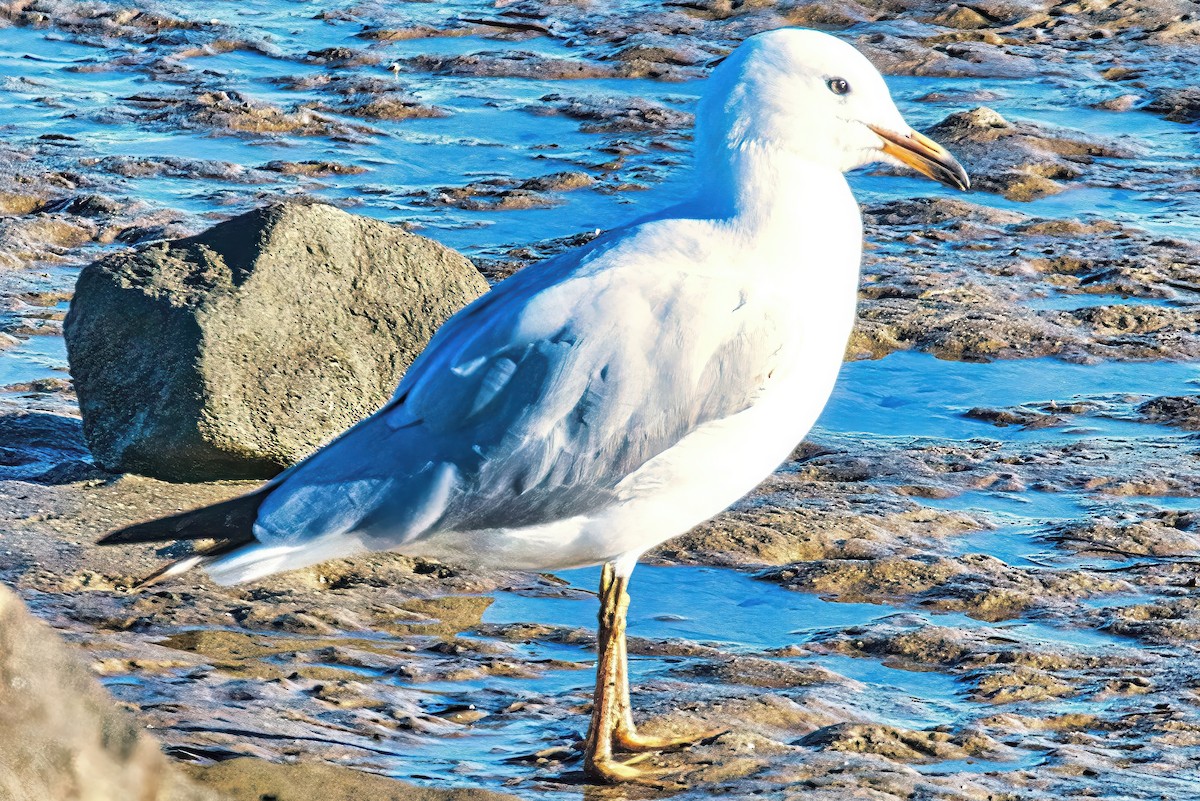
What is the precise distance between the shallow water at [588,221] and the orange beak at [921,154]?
133 centimetres

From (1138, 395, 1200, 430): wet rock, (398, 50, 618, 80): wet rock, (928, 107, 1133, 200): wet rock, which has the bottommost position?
(1138, 395, 1200, 430): wet rock

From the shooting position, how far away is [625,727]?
414cm

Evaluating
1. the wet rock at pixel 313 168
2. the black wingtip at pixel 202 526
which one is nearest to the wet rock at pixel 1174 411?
the black wingtip at pixel 202 526

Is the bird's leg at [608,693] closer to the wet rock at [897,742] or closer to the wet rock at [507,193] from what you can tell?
the wet rock at [897,742]

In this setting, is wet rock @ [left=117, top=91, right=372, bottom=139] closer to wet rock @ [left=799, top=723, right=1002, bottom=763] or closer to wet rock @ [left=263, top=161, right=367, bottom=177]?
wet rock @ [left=263, top=161, right=367, bottom=177]

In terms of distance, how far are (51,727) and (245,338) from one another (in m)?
3.83

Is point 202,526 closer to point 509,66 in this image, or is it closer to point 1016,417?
point 1016,417

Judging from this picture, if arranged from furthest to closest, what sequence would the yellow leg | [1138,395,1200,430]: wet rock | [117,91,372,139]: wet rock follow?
[117,91,372,139]: wet rock → [1138,395,1200,430]: wet rock → the yellow leg

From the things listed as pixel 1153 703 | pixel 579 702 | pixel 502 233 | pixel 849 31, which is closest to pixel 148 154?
pixel 502 233

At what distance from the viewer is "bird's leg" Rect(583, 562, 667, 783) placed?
397 cm

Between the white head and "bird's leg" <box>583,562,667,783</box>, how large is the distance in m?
1.05

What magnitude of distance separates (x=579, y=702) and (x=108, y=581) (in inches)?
57.3

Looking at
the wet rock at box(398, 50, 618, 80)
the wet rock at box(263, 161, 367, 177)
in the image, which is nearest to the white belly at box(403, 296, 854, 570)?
the wet rock at box(263, 161, 367, 177)

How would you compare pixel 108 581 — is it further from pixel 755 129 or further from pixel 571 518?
pixel 755 129
